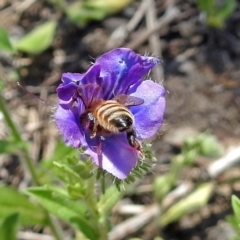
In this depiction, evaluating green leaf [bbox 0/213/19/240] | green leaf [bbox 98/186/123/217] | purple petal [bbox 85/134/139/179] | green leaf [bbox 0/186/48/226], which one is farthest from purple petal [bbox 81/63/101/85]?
green leaf [bbox 0/186/48/226]

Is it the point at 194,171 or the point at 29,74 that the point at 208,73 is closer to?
the point at 194,171

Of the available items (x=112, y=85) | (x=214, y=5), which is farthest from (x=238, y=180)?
(x=112, y=85)

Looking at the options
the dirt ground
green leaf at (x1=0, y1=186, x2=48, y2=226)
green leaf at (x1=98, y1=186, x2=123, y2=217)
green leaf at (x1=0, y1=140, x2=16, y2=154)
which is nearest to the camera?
green leaf at (x1=98, y1=186, x2=123, y2=217)

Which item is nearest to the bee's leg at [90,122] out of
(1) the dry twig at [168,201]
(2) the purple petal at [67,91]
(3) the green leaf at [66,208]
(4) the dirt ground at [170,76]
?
(2) the purple petal at [67,91]

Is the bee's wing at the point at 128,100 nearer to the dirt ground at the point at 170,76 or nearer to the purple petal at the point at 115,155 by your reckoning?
the purple petal at the point at 115,155

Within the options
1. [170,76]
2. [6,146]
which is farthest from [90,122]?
[170,76]

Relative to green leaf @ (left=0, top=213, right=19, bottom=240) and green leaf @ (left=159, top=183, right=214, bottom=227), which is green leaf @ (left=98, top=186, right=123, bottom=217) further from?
green leaf @ (left=159, top=183, right=214, bottom=227)

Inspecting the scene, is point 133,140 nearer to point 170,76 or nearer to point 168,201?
point 168,201
